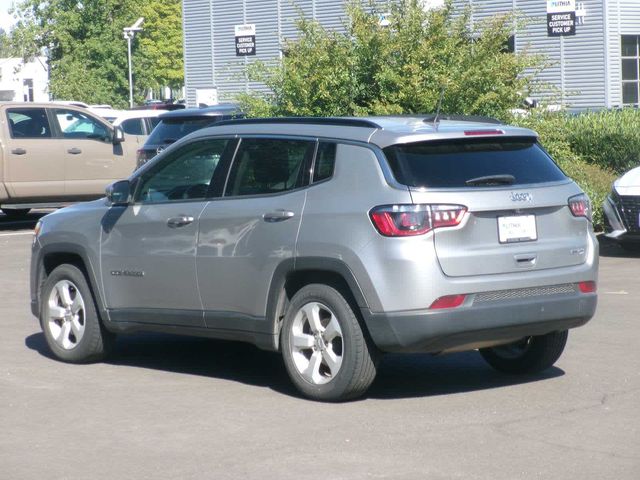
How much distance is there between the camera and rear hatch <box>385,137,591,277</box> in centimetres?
696

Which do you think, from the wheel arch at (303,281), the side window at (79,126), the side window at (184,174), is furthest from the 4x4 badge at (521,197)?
the side window at (79,126)

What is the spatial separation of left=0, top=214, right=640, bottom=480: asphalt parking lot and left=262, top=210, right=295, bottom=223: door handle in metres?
1.09

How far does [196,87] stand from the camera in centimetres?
4747

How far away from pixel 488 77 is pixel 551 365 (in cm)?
806

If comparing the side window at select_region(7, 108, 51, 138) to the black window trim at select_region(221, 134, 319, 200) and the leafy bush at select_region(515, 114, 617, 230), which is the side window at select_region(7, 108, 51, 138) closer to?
the leafy bush at select_region(515, 114, 617, 230)

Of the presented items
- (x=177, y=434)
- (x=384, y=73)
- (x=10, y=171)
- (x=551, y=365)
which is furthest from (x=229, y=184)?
(x=10, y=171)

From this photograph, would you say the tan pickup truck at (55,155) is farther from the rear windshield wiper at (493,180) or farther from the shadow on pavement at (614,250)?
the rear windshield wiper at (493,180)

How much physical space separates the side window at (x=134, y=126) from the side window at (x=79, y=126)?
7.14 m

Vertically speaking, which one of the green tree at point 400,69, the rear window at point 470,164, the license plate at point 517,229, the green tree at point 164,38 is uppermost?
the green tree at point 164,38

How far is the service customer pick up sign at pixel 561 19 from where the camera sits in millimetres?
33188

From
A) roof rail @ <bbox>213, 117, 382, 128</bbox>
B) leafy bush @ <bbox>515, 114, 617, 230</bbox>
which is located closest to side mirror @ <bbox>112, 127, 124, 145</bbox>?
leafy bush @ <bbox>515, 114, 617, 230</bbox>

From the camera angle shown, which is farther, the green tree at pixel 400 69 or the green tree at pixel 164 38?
the green tree at pixel 164 38

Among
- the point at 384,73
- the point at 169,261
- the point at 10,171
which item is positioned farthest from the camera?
the point at 10,171

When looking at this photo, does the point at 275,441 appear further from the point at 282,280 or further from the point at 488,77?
the point at 488,77
